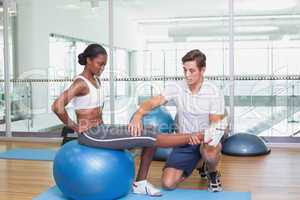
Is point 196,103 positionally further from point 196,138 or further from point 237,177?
point 237,177

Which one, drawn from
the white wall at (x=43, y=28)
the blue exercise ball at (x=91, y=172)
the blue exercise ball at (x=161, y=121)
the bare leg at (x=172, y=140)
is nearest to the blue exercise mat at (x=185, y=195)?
the blue exercise ball at (x=91, y=172)

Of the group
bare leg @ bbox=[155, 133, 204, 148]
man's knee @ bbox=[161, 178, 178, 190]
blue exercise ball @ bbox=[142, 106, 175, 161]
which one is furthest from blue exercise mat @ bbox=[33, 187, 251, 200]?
blue exercise ball @ bbox=[142, 106, 175, 161]

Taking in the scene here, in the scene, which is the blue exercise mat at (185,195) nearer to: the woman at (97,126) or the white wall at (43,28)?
the woman at (97,126)

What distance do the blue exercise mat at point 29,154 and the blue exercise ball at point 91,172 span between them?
1.66 meters

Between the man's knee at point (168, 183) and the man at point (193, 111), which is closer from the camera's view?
the man at point (193, 111)

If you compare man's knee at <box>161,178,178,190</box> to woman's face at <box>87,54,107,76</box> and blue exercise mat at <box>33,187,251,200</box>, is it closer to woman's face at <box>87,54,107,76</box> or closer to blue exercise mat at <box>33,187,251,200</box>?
blue exercise mat at <box>33,187,251,200</box>

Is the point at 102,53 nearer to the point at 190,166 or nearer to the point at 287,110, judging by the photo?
the point at 190,166

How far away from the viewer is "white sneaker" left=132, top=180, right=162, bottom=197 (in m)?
2.75

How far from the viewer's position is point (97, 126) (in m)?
2.67

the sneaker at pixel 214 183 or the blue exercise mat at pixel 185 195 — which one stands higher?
the sneaker at pixel 214 183

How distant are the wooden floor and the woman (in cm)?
59

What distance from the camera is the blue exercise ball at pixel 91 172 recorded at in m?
2.48

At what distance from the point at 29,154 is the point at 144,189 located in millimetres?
2096

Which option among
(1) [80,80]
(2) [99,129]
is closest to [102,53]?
(1) [80,80]
